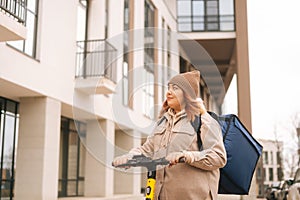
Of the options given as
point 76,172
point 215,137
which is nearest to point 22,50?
point 76,172

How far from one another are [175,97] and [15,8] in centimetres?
834

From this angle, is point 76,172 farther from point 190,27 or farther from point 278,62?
point 190,27

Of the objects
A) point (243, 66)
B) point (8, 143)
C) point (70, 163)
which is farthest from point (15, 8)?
point (243, 66)

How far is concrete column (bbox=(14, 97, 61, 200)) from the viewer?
1206cm

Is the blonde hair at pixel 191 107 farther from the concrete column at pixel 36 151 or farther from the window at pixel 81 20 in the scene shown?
the window at pixel 81 20

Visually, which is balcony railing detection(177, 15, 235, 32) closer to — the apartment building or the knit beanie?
the apartment building

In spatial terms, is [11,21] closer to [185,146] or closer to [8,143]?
[8,143]

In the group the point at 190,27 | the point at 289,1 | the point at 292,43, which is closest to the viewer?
the point at 289,1

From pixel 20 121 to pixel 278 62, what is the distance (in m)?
14.7

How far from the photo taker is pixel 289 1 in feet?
54.4

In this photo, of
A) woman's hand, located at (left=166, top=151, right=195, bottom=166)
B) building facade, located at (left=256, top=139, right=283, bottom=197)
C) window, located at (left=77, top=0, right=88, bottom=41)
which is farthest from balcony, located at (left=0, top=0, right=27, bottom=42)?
building facade, located at (left=256, top=139, right=283, bottom=197)

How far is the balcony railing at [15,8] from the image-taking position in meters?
9.30

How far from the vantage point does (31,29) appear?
11828 millimetres

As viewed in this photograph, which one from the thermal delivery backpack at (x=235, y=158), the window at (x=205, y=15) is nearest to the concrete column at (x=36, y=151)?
the thermal delivery backpack at (x=235, y=158)
